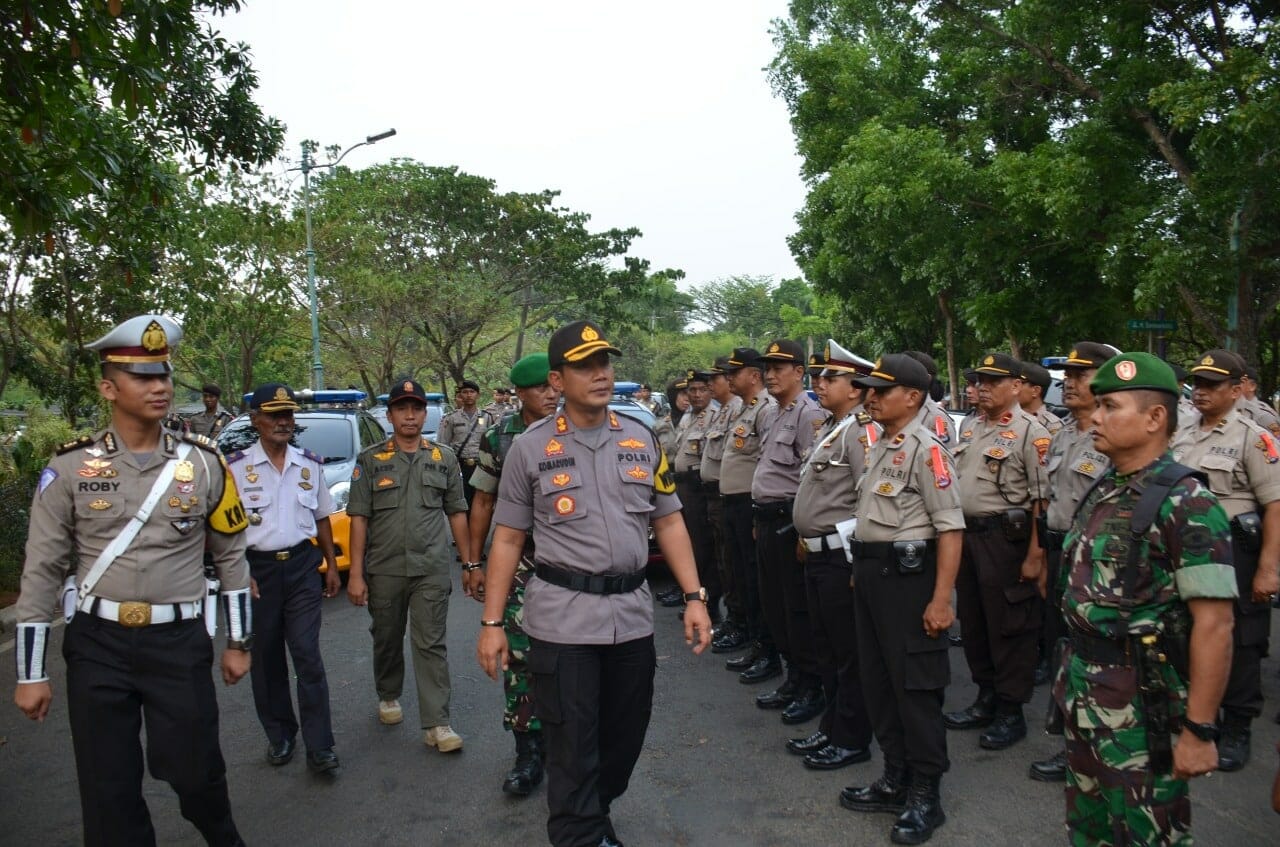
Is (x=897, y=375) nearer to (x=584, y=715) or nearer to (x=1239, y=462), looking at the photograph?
(x=584, y=715)

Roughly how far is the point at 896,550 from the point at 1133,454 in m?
1.23

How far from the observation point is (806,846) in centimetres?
387

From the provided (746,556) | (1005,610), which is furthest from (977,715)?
(746,556)

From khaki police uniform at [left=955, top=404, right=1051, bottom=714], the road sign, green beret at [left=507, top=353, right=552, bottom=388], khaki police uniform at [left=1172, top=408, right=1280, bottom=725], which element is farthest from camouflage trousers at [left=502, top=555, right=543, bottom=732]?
the road sign

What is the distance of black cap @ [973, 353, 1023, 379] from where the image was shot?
518 centimetres

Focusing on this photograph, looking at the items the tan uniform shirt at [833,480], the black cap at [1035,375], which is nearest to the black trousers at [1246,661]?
the black cap at [1035,375]

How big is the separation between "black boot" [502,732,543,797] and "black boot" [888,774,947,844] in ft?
5.31

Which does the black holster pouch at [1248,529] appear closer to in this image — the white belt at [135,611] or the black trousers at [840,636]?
the black trousers at [840,636]

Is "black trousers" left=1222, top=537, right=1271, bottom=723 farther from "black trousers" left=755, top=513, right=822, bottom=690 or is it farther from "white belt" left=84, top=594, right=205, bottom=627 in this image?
"white belt" left=84, top=594, right=205, bottom=627

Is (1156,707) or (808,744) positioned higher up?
(1156,707)

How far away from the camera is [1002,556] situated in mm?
5090

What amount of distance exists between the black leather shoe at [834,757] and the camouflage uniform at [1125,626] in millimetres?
1742

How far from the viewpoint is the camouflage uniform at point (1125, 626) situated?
266 cm

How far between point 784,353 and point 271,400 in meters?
2.84
